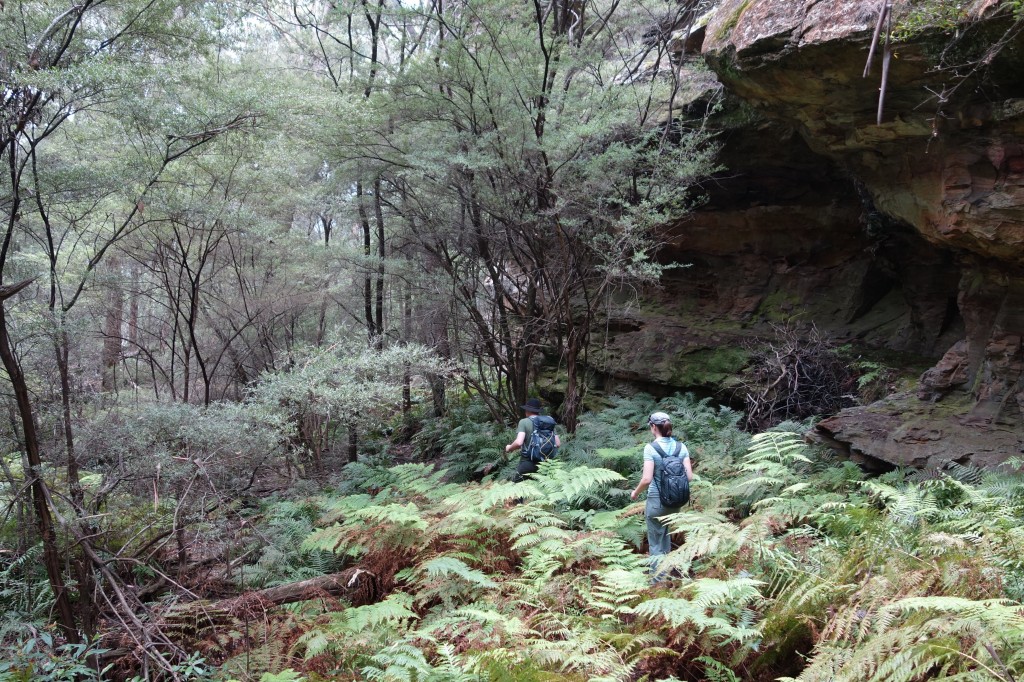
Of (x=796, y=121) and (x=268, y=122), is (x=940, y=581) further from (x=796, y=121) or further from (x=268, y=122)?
(x=268, y=122)

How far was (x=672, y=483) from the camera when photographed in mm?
5254

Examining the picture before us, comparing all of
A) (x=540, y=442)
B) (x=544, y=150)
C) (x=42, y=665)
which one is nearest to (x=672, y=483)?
(x=540, y=442)

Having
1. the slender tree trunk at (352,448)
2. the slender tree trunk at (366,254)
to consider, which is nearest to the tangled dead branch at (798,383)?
the slender tree trunk at (352,448)

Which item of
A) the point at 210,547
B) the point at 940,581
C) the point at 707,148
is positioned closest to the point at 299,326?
the point at 210,547

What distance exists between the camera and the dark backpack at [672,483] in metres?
5.25

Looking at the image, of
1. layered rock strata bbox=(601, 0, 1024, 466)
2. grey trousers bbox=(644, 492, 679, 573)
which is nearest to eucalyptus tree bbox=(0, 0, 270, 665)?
grey trousers bbox=(644, 492, 679, 573)

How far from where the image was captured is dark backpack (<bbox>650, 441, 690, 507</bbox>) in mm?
5254

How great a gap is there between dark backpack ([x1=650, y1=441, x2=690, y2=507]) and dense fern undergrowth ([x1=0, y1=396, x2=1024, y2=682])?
0.21m

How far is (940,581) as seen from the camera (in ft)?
11.5

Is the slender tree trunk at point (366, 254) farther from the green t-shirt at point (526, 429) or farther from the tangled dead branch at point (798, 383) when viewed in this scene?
the tangled dead branch at point (798, 383)

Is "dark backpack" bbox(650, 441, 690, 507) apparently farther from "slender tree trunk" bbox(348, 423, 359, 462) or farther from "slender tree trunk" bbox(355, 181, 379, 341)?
"slender tree trunk" bbox(355, 181, 379, 341)

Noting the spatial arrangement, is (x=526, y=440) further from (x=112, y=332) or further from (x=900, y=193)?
(x=112, y=332)

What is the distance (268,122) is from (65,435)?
5147 millimetres

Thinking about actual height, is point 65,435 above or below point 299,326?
below
